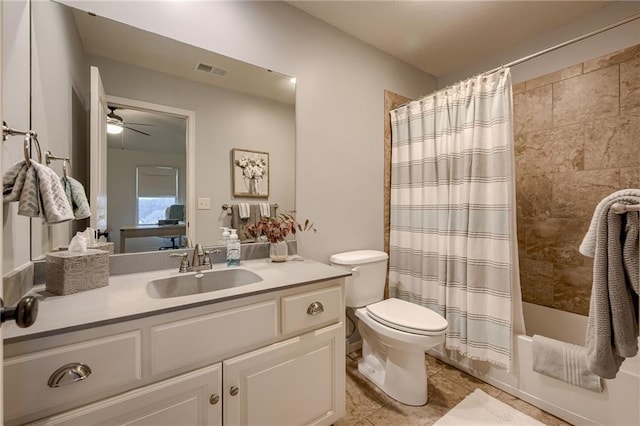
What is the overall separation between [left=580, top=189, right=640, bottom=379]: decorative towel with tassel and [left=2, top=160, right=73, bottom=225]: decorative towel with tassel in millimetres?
1759

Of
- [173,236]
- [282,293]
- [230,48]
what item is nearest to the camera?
[282,293]

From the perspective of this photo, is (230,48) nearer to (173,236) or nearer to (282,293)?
(173,236)

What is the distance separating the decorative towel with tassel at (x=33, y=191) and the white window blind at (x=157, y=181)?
1.52ft

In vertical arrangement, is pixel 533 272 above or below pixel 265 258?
below

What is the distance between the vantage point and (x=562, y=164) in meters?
2.03

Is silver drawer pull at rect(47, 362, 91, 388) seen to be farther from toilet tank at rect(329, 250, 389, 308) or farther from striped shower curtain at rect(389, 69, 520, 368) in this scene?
striped shower curtain at rect(389, 69, 520, 368)

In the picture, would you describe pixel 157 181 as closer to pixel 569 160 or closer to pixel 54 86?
pixel 54 86

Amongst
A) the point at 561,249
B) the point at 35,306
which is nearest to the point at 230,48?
the point at 35,306

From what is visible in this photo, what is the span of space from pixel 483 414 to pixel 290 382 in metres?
1.17

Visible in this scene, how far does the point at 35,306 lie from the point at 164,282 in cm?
74

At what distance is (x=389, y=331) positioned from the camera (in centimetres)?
157

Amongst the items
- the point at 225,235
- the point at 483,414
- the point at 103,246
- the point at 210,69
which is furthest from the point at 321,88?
the point at 483,414

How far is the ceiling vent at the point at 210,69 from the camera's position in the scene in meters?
1.51

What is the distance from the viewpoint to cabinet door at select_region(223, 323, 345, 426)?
1.06 m
